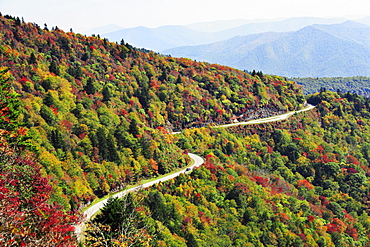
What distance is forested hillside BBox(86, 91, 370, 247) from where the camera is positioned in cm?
3802

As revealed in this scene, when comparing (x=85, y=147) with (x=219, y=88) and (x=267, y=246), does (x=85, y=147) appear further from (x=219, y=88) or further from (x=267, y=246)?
(x=219, y=88)

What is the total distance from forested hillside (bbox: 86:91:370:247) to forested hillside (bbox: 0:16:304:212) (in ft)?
21.6

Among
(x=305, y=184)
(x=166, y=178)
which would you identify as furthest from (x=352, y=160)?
(x=166, y=178)

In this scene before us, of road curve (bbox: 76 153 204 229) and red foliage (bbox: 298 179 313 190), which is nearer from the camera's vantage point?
road curve (bbox: 76 153 204 229)

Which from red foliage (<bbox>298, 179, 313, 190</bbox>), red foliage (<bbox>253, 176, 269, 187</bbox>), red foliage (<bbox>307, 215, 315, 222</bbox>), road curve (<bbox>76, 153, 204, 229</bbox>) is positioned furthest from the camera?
red foliage (<bbox>298, 179, 313, 190</bbox>)

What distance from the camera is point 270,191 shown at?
181 ft

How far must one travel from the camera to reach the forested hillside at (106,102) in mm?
41375

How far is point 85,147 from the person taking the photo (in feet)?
147

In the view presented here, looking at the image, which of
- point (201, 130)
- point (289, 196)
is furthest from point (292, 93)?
point (289, 196)

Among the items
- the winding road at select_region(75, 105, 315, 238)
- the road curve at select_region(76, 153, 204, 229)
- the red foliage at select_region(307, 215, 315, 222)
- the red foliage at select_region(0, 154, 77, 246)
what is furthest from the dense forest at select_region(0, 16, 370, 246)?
the winding road at select_region(75, 105, 315, 238)

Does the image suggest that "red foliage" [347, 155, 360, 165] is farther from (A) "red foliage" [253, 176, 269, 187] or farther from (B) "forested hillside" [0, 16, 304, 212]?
(A) "red foliage" [253, 176, 269, 187]

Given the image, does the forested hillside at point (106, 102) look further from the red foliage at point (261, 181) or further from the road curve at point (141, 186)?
the red foliage at point (261, 181)

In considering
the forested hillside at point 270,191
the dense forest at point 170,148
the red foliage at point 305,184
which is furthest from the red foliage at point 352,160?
the red foliage at point 305,184

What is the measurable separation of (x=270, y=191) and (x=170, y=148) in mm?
17939
